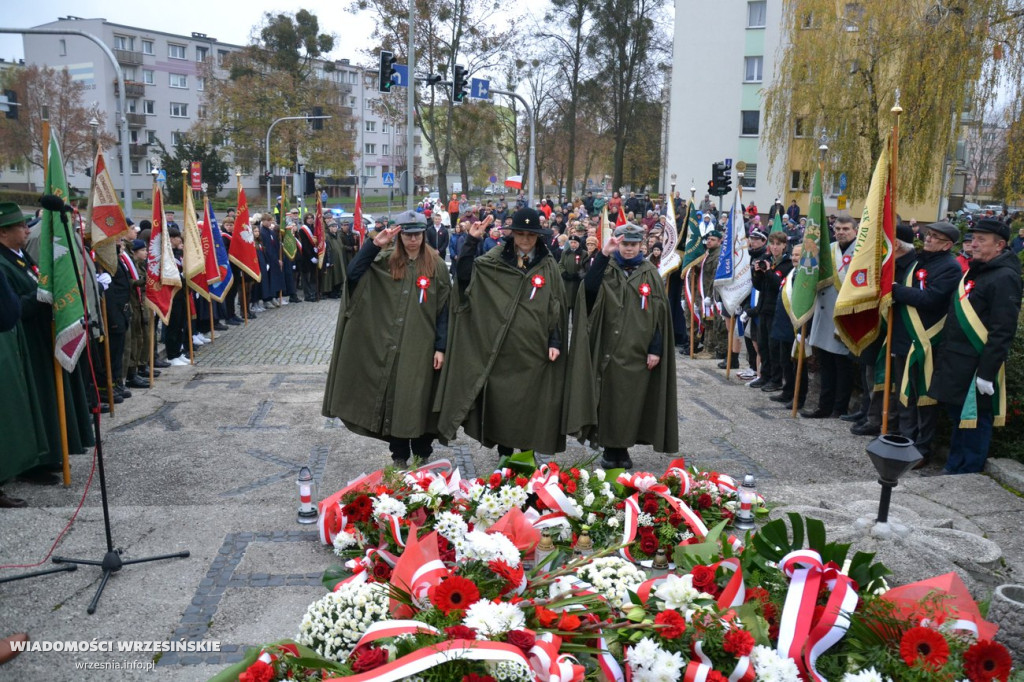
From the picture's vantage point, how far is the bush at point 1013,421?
675 centimetres

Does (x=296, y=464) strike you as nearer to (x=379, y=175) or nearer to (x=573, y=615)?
(x=573, y=615)

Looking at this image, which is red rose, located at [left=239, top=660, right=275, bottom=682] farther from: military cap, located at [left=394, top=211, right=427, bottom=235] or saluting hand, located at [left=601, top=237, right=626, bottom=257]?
saluting hand, located at [left=601, top=237, right=626, bottom=257]

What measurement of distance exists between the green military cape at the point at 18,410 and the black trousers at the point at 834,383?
7.60 metres

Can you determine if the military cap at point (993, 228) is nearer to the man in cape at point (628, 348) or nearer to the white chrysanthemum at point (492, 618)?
the man in cape at point (628, 348)

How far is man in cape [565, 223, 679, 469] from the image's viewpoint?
22.0 ft

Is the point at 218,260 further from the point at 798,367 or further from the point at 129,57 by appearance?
the point at 129,57

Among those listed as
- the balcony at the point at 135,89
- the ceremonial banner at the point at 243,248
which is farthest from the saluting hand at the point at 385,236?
the balcony at the point at 135,89

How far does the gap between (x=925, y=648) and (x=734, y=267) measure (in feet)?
27.1

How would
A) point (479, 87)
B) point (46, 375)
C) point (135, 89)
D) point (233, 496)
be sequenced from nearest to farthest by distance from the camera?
point (233, 496), point (46, 375), point (479, 87), point (135, 89)

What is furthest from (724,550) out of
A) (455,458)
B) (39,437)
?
(39,437)

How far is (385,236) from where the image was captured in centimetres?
636

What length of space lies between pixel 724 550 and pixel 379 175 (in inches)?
3355

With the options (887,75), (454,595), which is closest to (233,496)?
(454,595)

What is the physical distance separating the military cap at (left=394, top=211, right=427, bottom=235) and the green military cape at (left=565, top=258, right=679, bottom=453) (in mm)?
1443
